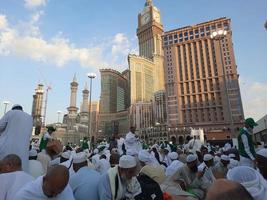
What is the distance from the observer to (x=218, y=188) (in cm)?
137

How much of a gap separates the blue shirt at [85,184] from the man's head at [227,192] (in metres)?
2.16

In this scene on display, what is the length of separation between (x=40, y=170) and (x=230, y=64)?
73269 millimetres

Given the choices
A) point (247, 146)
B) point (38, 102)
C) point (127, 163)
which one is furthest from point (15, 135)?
point (38, 102)

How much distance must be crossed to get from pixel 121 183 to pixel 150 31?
13602 cm

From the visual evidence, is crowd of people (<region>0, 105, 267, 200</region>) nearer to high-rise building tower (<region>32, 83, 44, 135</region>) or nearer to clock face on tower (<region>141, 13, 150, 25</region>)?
high-rise building tower (<region>32, 83, 44, 135</region>)

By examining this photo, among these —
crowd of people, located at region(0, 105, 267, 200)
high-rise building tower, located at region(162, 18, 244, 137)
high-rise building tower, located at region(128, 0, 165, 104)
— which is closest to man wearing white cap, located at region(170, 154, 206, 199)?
crowd of people, located at region(0, 105, 267, 200)

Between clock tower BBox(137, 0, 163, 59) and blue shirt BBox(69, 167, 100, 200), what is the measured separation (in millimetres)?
125926

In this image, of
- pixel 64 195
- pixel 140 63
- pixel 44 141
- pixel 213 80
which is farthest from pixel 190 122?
pixel 64 195

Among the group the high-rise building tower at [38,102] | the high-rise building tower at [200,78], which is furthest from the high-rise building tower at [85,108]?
the high-rise building tower at [200,78]

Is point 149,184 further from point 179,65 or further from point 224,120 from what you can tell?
point 179,65

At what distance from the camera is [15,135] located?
13.0 ft

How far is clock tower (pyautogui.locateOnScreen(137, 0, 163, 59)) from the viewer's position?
130000 millimetres

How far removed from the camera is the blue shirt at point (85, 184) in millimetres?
3124

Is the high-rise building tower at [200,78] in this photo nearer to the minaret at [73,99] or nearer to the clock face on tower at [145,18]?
the clock face on tower at [145,18]
